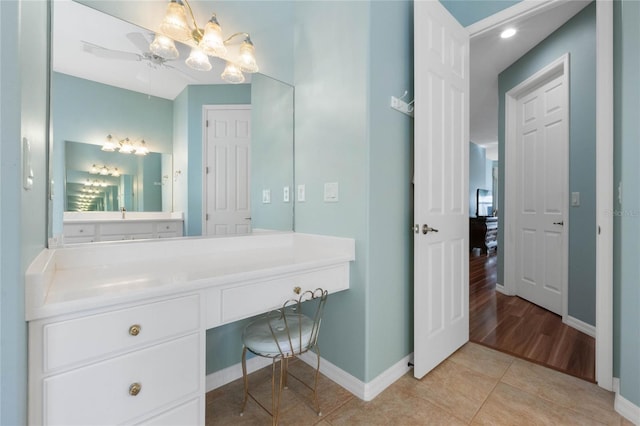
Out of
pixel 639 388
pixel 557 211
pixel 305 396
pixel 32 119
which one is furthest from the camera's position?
pixel 557 211

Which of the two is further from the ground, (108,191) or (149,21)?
(149,21)

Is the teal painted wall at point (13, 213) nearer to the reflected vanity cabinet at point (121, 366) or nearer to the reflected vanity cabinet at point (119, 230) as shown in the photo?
the reflected vanity cabinet at point (121, 366)

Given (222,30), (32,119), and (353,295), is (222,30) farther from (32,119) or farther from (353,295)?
(353,295)

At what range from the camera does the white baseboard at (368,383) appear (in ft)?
5.04

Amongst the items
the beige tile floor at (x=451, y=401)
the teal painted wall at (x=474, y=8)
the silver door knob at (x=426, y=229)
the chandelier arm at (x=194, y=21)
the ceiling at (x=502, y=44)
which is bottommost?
the beige tile floor at (x=451, y=401)

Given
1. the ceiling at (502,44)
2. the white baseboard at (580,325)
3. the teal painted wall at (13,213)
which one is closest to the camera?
the teal painted wall at (13,213)

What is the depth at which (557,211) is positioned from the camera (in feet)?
8.88

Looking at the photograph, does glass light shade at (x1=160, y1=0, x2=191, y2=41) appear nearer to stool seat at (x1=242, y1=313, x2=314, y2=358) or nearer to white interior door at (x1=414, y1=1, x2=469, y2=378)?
white interior door at (x1=414, y1=1, x2=469, y2=378)

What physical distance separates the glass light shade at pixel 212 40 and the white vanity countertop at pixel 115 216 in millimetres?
927

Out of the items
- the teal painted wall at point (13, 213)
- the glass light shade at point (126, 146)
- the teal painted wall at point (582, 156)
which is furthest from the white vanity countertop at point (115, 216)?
the teal painted wall at point (582, 156)

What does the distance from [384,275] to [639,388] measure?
4.15 ft

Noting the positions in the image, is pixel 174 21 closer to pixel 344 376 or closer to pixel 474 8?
pixel 474 8

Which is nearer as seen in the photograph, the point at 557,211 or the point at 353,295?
the point at 353,295

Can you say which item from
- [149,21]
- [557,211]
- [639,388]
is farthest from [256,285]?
[557,211]
